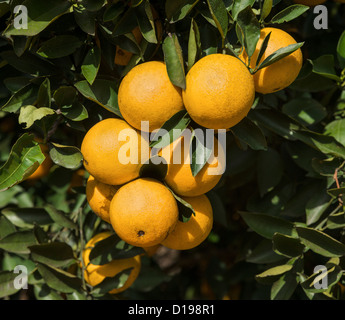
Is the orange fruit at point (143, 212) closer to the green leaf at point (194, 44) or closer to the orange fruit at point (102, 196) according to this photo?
the orange fruit at point (102, 196)

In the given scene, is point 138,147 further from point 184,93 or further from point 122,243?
point 122,243

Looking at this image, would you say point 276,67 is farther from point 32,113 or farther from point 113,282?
point 113,282

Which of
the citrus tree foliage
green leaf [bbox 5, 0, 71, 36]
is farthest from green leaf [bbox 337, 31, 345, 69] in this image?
green leaf [bbox 5, 0, 71, 36]

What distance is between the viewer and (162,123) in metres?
0.97

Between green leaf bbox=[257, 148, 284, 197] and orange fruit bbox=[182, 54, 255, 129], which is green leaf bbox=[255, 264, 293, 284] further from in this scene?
orange fruit bbox=[182, 54, 255, 129]

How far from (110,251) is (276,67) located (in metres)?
0.69

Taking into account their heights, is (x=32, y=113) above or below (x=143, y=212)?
above

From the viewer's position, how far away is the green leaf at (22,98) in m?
1.10

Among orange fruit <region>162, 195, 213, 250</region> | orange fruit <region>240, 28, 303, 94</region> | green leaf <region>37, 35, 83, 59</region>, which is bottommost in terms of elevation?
orange fruit <region>162, 195, 213, 250</region>

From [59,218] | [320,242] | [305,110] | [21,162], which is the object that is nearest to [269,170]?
[305,110]

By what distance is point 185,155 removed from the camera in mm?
999

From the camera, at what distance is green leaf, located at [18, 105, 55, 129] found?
1006 mm

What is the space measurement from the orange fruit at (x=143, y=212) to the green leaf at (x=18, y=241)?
0.51 meters

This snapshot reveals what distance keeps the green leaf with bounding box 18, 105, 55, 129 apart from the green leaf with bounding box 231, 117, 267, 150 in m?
0.44
